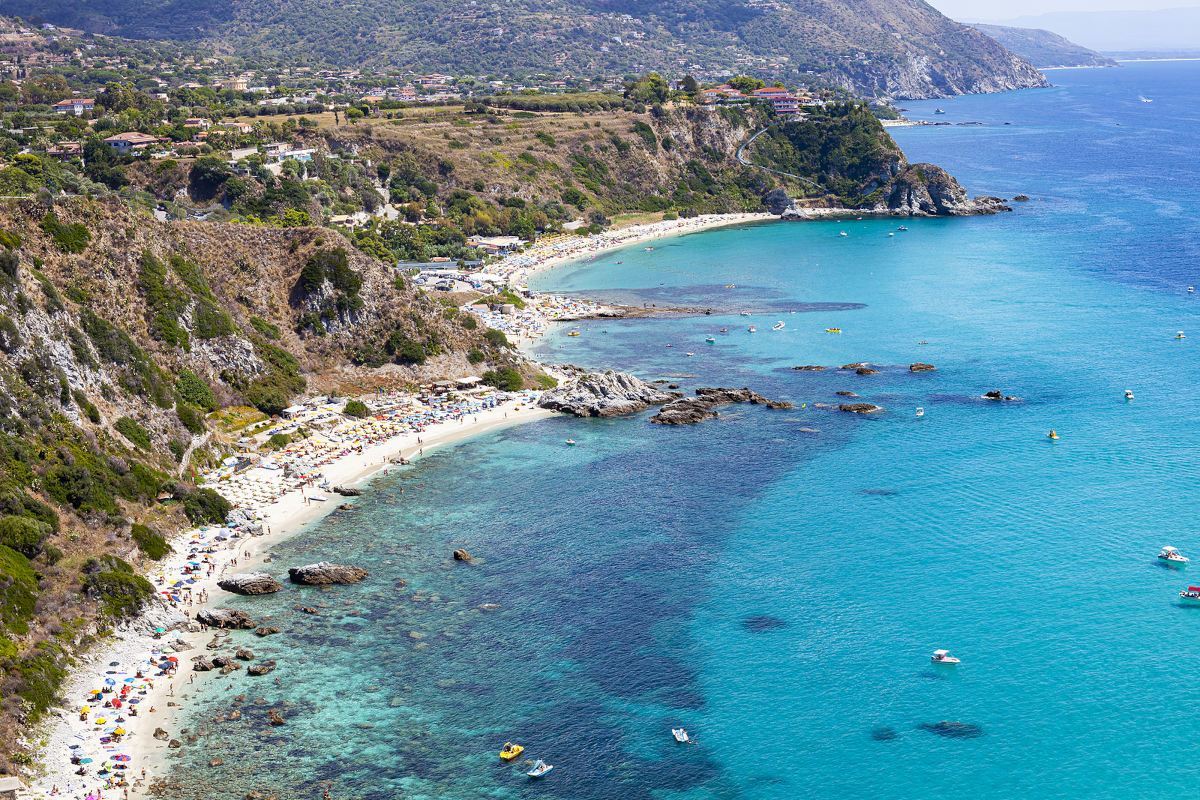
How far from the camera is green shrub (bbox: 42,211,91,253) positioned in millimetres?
69812

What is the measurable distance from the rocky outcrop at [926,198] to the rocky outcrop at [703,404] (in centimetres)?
11124

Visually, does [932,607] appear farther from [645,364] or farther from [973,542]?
[645,364]

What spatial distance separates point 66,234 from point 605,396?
140ft

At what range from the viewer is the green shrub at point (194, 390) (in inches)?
2820

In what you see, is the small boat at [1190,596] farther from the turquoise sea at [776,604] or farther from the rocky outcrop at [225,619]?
the rocky outcrop at [225,619]

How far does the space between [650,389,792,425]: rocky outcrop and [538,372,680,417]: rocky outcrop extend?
2074mm

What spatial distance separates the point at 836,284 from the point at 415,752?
10218 centimetres

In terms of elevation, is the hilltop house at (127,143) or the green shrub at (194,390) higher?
the hilltop house at (127,143)

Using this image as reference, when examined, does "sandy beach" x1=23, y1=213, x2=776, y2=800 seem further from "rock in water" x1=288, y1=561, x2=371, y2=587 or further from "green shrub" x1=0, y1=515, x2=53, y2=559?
"green shrub" x1=0, y1=515, x2=53, y2=559

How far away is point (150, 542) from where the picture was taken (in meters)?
55.8

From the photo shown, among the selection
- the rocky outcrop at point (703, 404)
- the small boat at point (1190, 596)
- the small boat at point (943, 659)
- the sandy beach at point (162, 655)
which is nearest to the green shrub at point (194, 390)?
the sandy beach at point (162, 655)

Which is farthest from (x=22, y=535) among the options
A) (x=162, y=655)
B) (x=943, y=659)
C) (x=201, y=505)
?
(x=943, y=659)

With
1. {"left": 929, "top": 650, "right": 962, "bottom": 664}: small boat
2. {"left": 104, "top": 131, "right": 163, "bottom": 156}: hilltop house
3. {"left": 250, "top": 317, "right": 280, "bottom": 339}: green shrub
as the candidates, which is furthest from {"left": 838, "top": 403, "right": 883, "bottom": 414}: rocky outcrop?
{"left": 104, "top": 131, "right": 163, "bottom": 156}: hilltop house

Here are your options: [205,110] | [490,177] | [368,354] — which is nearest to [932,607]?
[368,354]
